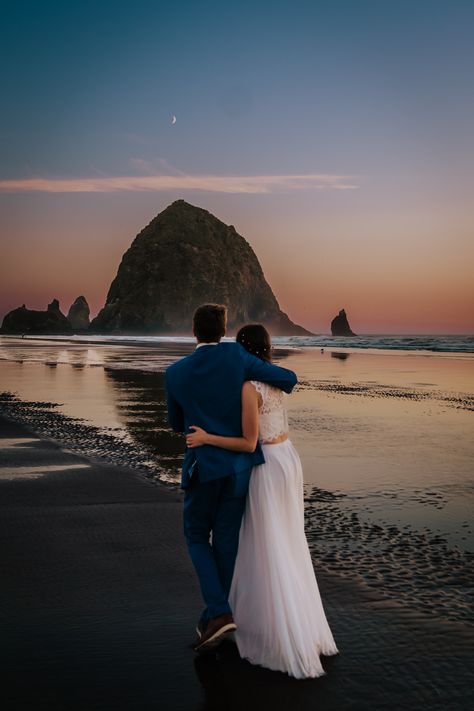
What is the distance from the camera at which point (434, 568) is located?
17.4 feet

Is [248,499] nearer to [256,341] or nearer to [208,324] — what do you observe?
[256,341]

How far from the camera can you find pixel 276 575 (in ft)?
12.4

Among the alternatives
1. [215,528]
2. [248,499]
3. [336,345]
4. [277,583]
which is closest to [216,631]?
[277,583]

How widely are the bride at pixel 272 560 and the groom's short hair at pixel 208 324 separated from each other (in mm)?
172

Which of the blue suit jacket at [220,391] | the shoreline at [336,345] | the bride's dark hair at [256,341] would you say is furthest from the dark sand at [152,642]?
the shoreline at [336,345]

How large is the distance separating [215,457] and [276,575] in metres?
0.65

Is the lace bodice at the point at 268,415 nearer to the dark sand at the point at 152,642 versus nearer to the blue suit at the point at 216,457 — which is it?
the blue suit at the point at 216,457

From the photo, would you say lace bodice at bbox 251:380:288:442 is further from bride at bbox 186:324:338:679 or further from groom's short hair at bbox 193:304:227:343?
groom's short hair at bbox 193:304:227:343

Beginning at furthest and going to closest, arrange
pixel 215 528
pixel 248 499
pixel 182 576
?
pixel 182 576 < pixel 215 528 < pixel 248 499

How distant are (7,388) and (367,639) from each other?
59.0ft

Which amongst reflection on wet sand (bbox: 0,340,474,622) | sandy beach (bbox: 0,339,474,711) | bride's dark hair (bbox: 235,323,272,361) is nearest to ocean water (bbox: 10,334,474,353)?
reflection on wet sand (bbox: 0,340,474,622)

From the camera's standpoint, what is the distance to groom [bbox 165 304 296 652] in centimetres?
386

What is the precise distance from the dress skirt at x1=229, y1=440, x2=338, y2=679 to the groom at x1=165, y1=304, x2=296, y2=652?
0.08m

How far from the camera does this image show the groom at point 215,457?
386cm
